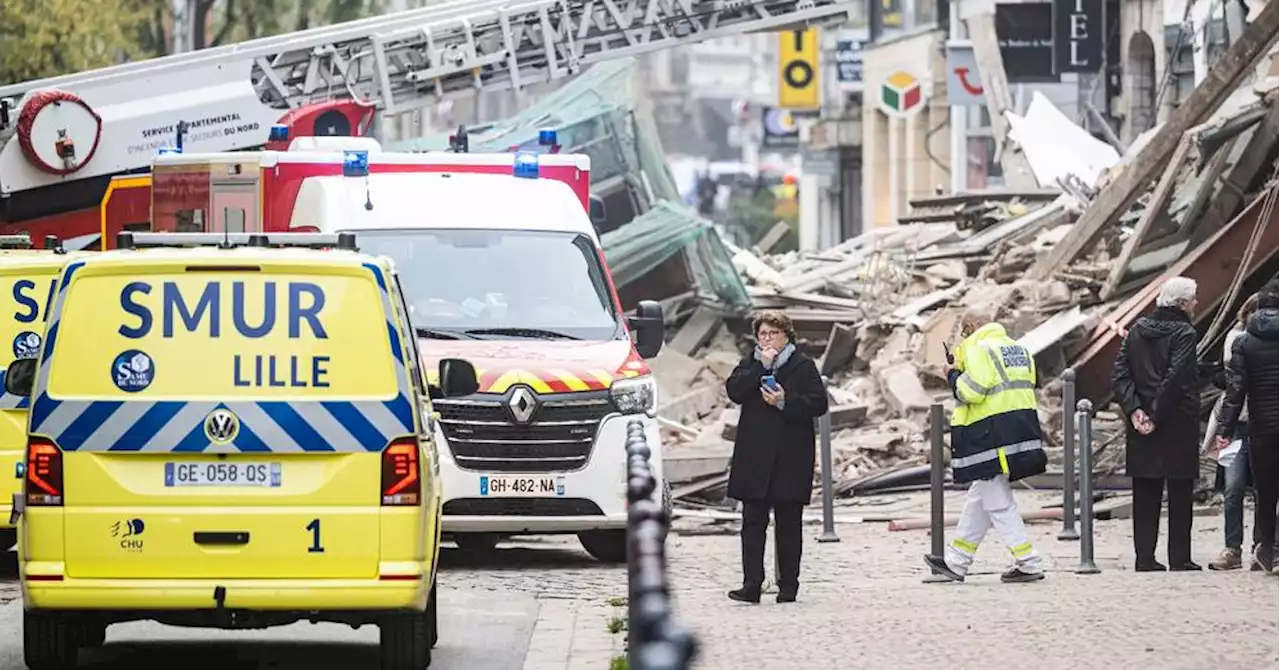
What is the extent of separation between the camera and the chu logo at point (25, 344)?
1466cm

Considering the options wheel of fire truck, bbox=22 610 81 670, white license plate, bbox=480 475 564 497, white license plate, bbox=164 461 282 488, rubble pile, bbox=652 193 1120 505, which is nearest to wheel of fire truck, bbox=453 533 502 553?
white license plate, bbox=480 475 564 497

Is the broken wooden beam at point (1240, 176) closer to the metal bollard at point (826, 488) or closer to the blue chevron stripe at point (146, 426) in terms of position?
the metal bollard at point (826, 488)

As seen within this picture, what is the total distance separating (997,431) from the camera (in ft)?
47.4

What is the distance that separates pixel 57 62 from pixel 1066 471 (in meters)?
24.4

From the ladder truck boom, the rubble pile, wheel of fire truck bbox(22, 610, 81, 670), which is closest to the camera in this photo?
wheel of fire truck bbox(22, 610, 81, 670)

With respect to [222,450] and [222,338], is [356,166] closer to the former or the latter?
[222,338]

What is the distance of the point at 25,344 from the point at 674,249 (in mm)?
12685

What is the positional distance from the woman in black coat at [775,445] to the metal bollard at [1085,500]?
224 centimetres

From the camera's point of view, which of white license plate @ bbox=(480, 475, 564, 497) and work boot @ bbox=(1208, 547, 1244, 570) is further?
white license plate @ bbox=(480, 475, 564, 497)

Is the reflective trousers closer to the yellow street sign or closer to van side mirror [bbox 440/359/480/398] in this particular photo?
van side mirror [bbox 440/359/480/398]

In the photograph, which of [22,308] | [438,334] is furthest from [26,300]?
[438,334]

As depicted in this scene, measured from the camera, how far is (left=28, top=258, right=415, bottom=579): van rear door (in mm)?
9883

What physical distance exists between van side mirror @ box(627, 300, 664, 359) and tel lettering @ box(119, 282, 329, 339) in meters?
6.08

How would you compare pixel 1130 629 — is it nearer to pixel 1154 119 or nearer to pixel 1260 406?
pixel 1260 406
